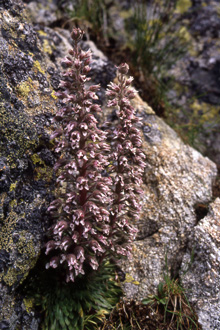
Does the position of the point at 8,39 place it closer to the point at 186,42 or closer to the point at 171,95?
the point at 171,95

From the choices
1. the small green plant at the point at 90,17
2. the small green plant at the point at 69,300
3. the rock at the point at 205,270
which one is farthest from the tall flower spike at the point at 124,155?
the small green plant at the point at 90,17

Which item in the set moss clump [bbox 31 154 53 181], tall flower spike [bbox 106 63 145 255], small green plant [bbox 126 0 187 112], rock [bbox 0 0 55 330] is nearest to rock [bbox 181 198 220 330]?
tall flower spike [bbox 106 63 145 255]

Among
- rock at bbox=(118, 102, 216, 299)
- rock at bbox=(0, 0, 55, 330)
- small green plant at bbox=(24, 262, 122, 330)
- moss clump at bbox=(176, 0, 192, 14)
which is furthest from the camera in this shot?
moss clump at bbox=(176, 0, 192, 14)

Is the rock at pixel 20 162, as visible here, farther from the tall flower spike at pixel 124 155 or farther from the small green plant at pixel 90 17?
the small green plant at pixel 90 17

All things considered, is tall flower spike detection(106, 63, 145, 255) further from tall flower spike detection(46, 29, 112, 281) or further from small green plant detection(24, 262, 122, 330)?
small green plant detection(24, 262, 122, 330)

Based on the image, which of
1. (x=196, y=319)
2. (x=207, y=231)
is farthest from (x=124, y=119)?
(x=196, y=319)

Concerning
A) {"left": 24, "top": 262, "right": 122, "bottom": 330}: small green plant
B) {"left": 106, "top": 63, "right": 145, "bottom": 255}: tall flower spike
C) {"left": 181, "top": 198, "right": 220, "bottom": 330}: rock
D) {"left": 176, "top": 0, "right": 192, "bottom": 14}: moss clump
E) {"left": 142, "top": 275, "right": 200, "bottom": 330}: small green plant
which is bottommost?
{"left": 24, "top": 262, "right": 122, "bottom": 330}: small green plant
